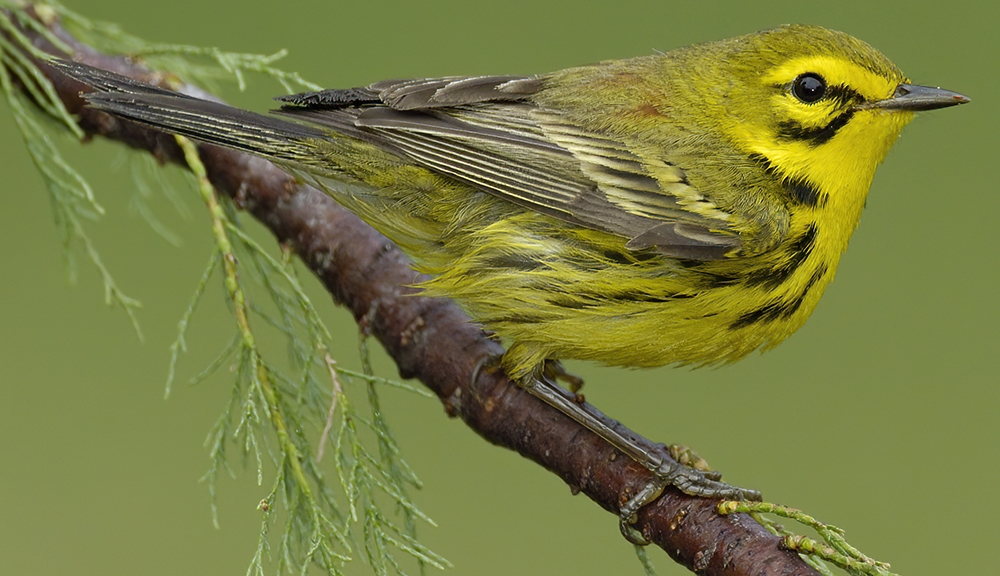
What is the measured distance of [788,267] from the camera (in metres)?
3.29

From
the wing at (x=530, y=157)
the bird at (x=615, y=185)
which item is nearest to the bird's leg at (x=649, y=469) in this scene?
the bird at (x=615, y=185)

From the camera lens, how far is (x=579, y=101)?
141 inches

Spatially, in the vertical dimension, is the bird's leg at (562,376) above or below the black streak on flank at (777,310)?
below

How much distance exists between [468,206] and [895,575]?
1.82 m

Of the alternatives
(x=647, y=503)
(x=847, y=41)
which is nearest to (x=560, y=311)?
(x=647, y=503)

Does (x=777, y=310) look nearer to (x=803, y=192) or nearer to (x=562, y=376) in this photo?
(x=803, y=192)

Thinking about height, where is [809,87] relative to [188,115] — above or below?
above

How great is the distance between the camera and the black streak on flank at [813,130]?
3.39 m

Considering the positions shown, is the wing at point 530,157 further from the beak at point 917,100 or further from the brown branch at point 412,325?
the beak at point 917,100

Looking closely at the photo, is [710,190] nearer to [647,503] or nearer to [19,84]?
[647,503]

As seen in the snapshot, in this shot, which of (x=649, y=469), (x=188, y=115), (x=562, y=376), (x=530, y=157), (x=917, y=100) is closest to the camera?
(x=649, y=469)

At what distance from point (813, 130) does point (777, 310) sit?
0.65 metres

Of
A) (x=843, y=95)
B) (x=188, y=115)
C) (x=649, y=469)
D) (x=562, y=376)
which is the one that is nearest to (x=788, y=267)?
(x=843, y=95)

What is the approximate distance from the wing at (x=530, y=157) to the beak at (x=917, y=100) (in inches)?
26.6
